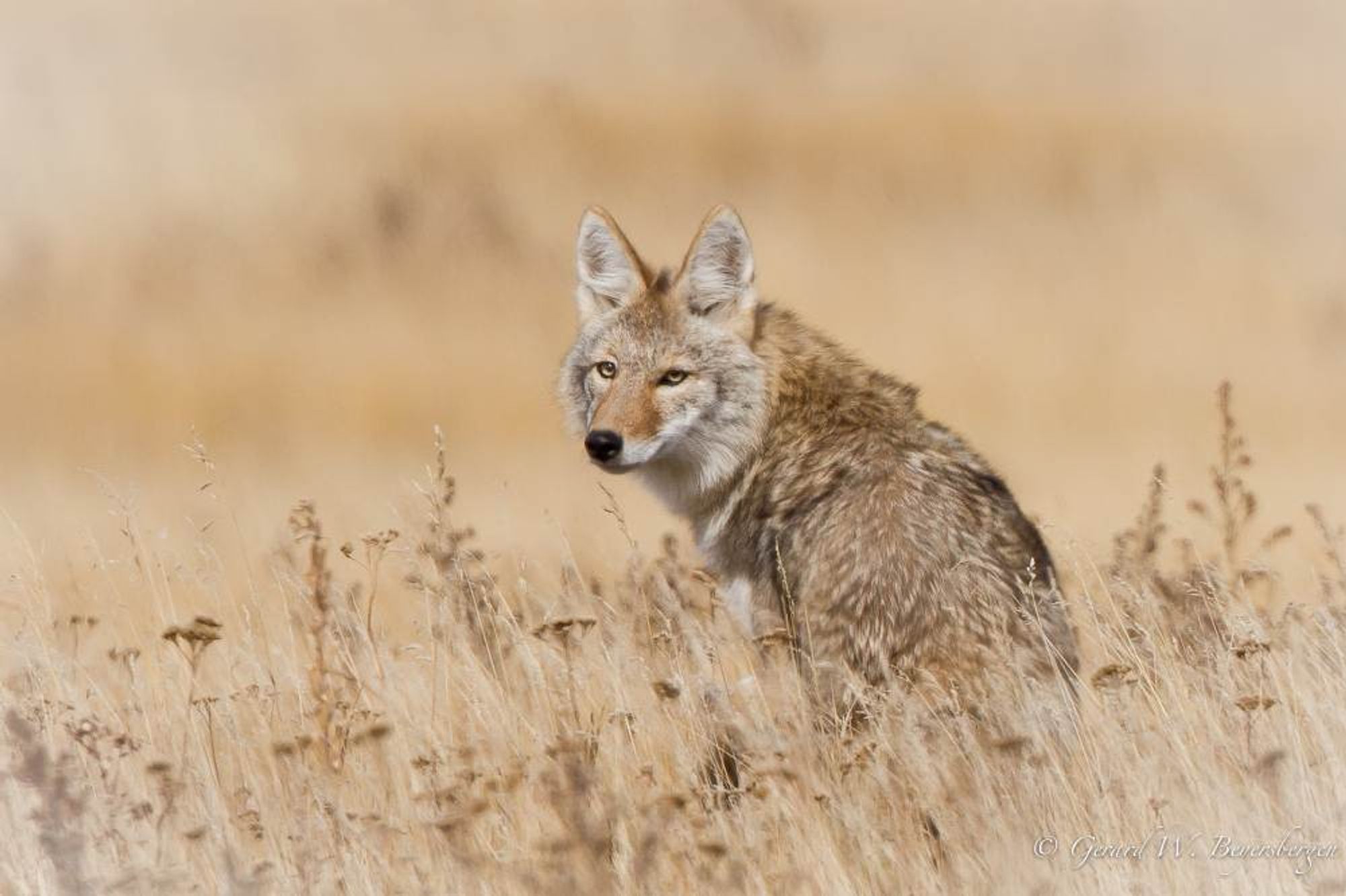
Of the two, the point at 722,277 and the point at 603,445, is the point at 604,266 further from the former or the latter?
the point at 603,445

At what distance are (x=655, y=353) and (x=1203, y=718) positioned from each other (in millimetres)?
2721

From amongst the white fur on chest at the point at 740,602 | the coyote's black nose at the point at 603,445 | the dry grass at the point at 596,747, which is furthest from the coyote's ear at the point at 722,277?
the white fur on chest at the point at 740,602

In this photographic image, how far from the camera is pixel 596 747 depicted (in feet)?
16.8

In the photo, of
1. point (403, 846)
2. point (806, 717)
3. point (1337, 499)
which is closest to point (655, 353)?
point (806, 717)

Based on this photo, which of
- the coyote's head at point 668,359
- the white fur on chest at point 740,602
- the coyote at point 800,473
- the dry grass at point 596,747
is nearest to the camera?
the dry grass at point 596,747

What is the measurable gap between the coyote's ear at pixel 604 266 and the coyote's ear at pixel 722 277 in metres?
0.26

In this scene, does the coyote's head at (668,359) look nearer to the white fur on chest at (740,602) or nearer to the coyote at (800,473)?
the coyote at (800,473)

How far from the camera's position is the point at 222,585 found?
661 centimetres

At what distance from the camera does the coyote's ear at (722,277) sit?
714 centimetres

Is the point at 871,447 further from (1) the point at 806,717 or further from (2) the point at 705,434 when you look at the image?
(1) the point at 806,717

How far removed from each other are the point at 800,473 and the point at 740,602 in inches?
20.2

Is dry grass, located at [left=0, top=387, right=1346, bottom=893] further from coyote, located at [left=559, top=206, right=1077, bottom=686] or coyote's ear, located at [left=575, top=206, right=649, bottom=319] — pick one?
coyote's ear, located at [left=575, top=206, right=649, bottom=319]

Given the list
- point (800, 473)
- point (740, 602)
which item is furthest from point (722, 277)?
point (740, 602)

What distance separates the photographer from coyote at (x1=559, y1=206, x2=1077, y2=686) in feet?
18.0
